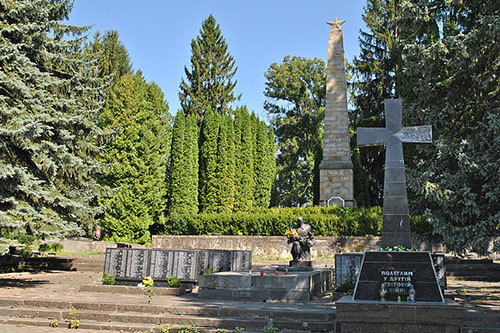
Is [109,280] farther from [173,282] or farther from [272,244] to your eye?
[272,244]

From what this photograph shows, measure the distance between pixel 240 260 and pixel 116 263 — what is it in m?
3.23

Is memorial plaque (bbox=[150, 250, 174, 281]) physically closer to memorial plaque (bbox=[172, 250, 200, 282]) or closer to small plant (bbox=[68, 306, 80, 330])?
memorial plaque (bbox=[172, 250, 200, 282])

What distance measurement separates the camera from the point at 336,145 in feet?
72.0

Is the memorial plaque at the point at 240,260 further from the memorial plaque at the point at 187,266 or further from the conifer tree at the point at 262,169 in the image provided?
the conifer tree at the point at 262,169

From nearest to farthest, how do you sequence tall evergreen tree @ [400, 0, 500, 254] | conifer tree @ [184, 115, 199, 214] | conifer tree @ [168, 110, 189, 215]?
1. tall evergreen tree @ [400, 0, 500, 254]
2. conifer tree @ [168, 110, 189, 215]
3. conifer tree @ [184, 115, 199, 214]

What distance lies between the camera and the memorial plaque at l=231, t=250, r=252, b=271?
1170 cm

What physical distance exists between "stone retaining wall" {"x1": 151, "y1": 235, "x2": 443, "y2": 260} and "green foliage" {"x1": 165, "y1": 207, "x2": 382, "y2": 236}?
0.55 meters

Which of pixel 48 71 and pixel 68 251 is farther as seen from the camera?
pixel 68 251

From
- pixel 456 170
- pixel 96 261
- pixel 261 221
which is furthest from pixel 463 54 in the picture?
pixel 96 261

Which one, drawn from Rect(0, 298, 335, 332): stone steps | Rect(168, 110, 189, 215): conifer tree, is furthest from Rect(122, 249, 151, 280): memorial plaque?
Rect(168, 110, 189, 215): conifer tree

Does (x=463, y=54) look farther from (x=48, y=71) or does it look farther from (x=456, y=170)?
(x=48, y=71)

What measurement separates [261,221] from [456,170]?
8558 millimetres

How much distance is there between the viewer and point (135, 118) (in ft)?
77.2

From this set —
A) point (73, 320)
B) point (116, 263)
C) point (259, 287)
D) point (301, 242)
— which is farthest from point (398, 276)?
point (116, 263)
